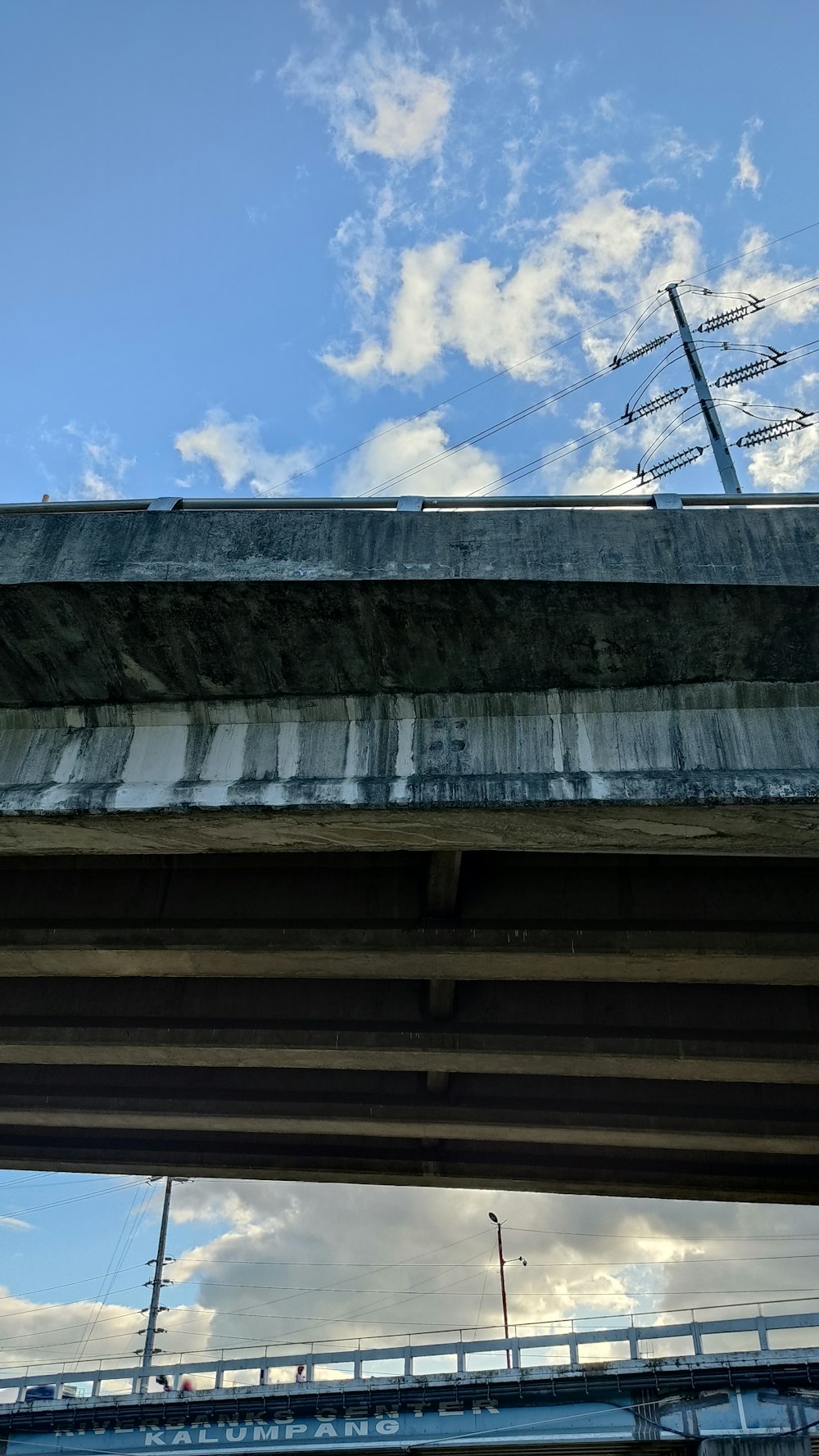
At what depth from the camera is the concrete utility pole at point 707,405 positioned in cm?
1978

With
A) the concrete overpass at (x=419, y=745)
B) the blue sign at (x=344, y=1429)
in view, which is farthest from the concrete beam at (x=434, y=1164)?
the blue sign at (x=344, y=1429)

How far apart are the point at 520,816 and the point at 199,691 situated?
275cm

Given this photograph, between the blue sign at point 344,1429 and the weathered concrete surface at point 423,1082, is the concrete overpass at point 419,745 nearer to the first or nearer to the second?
the weathered concrete surface at point 423,1082

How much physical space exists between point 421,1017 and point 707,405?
17.7 metres

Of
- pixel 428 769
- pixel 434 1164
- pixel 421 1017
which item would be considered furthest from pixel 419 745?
pixel 434 1164

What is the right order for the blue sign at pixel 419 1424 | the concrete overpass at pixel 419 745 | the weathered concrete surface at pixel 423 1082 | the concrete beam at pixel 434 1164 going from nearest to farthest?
1. the concrete overpass at pixel 419 745
2. the weathered concrete surface at pixel 423 1082
3. the concrete beam at pixel 434 1164
4. the blue sign at pixel 419 1424

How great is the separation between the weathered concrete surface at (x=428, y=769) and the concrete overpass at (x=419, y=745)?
0.02 metres

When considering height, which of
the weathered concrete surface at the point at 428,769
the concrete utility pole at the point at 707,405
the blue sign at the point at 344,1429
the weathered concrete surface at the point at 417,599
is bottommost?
the blue sign at the point at 344,1429

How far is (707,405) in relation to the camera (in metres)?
22.0

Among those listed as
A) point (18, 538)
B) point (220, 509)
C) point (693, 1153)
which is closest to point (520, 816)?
point (220, 509)

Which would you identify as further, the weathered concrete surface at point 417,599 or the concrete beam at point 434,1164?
the concrete beam at point 434,1164

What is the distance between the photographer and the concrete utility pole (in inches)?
779

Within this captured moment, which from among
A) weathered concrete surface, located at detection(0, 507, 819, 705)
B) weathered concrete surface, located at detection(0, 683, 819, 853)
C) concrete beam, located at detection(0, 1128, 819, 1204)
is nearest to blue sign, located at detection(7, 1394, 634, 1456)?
concrete beam, located at detection(0, 1128, 819, 1204)

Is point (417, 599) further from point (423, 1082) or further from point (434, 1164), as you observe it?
point (434, 1164)
